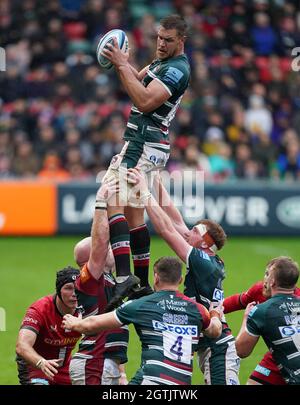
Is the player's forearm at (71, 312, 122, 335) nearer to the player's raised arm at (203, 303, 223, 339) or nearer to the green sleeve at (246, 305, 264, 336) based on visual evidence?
the player's raised arm at (203, 303, 223, 339)

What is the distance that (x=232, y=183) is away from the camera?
19594 mm

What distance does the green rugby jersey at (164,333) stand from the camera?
769 centimetres

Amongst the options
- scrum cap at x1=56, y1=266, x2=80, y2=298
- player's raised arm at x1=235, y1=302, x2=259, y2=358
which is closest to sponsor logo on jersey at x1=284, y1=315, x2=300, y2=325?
player's raised arm at x1=235, y1=302, x2=259, y2=358

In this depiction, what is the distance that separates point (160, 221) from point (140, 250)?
41 centimetres

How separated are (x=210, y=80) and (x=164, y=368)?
567 inches

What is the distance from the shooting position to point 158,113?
28.7ft

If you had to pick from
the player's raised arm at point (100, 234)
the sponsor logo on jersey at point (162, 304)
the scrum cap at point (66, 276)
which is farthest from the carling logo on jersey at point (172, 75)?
the sponsor logo on jersey at point (162, 304)

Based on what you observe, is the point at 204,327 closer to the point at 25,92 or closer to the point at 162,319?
the point at 162,319

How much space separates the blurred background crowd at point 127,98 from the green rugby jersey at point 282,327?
11.3m

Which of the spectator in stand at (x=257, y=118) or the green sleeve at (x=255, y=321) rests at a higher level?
the spectator in stand at (x=257, y=118)

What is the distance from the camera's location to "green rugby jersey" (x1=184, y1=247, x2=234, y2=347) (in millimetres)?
8523

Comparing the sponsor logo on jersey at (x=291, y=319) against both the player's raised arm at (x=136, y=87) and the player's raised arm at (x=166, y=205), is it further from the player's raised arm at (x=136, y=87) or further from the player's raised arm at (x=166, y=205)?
the player's raised arm at (x=136, y=87)

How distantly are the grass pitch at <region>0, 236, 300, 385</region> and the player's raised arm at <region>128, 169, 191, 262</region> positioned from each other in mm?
2111
